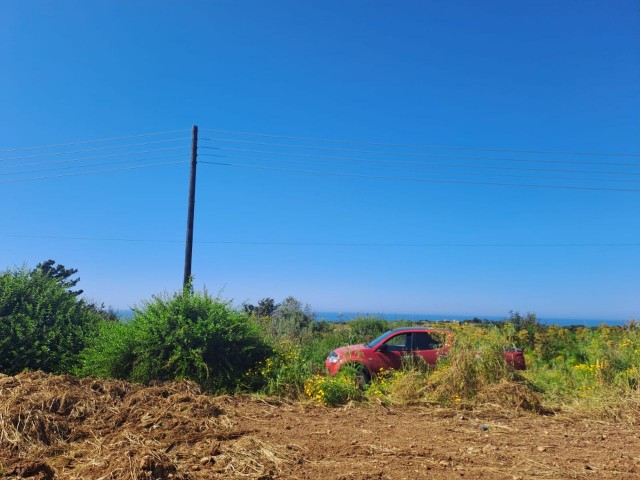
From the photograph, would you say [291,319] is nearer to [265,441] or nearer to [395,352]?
[395,352]

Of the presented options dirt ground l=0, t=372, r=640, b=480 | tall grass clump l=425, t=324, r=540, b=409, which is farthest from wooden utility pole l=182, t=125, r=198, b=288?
tall grass clump l=425, t=324, r=540, b=409

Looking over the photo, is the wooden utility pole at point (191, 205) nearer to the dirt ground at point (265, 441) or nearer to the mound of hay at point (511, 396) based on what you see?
the dirt ground at point (265, 441)

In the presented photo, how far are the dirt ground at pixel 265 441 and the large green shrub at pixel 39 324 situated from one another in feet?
10.3

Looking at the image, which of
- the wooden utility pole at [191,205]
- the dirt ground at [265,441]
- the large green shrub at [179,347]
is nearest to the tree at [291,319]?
the wooden utility pole at [191,205]

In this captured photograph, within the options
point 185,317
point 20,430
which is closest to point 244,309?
point 185,317

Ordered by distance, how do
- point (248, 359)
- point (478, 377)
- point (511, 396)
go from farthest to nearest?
point (248, 359) < point (478, 377) < point (511, 396)

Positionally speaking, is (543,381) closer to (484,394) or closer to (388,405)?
(484,394)

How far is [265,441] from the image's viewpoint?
6062 mm

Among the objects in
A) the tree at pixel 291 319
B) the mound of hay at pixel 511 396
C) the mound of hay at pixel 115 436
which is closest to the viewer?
the mound of hay at pixel 115 436

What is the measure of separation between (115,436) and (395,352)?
681cm

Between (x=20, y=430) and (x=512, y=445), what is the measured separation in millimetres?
5671

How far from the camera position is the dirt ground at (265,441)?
507cm

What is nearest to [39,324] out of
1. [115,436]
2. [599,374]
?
[115,436]

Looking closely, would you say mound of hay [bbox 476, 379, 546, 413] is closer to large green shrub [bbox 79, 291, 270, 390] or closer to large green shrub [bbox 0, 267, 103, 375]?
large green shrub [bbox 79, 291, 270, 390]
